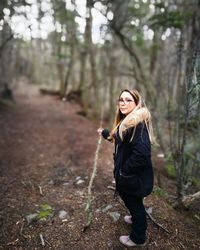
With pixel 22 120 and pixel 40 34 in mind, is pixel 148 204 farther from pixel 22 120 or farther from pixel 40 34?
pixel 40 34

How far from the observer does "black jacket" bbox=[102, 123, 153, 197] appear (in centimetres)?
303

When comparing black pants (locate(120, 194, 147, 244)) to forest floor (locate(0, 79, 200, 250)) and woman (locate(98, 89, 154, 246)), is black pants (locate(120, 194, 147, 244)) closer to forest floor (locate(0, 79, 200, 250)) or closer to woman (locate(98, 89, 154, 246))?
woman (locate(98, 89, 154, 246))

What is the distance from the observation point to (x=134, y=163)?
3031 millimetres

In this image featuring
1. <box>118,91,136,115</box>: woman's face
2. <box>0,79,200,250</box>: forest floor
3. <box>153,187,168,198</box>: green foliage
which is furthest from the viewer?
<box>153,187,168,198</box>: green foliage

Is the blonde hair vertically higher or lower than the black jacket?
higher

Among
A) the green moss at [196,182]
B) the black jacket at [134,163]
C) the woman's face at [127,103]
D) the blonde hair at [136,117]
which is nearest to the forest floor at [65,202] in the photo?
the green moss at [196,182]

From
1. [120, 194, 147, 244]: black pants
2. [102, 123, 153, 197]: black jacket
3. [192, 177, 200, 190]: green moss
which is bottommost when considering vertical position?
[192, 177, 200, 190]: green moss

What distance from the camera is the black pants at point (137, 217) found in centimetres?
335

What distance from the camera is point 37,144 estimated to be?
8.42 metres

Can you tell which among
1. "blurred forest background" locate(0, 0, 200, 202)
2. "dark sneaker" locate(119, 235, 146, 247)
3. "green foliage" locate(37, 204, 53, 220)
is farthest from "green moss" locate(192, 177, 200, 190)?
"green foliage" locate(37, 204, 53, 220)

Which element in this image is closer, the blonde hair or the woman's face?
the blonde hair

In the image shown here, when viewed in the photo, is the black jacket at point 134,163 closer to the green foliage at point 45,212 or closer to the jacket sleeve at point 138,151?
the jacket sleeve at point 138,151

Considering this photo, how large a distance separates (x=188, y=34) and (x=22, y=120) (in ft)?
24.0

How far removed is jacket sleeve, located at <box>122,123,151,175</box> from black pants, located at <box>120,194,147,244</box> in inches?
17.6
